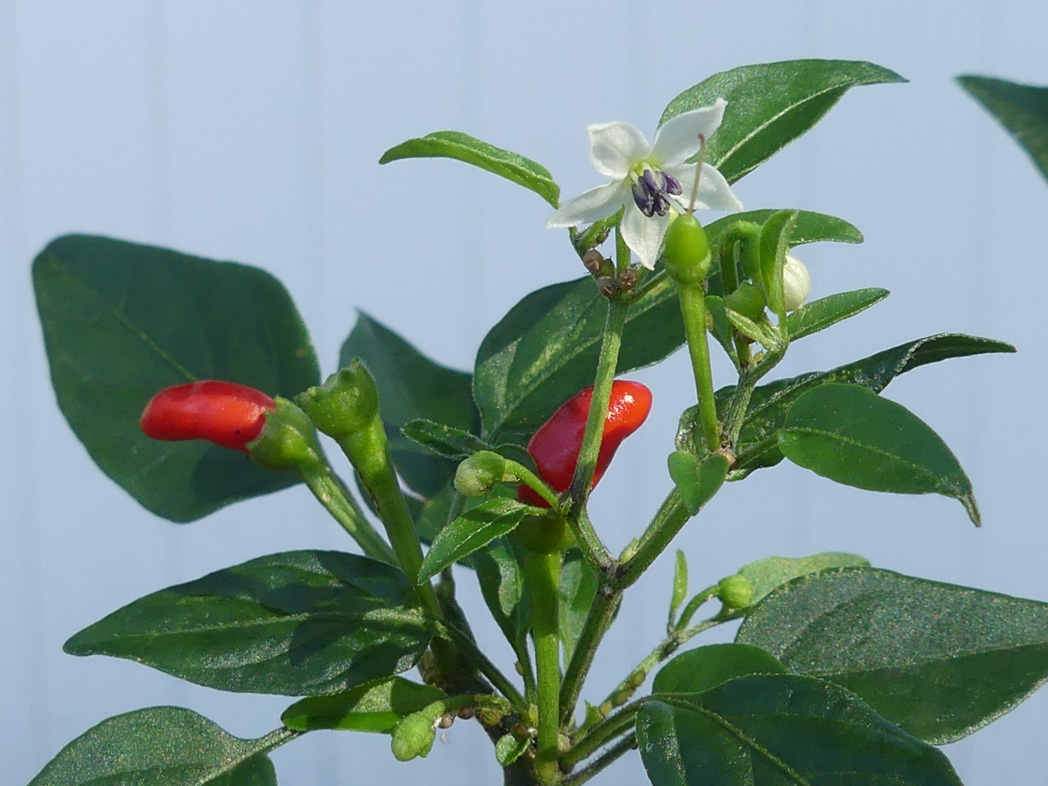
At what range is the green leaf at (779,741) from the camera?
26 cm

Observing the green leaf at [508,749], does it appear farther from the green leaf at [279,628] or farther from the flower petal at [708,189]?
the flower petal at [708,189]

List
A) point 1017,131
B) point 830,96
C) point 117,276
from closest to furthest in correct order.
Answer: point 1017,131 → point 830,96 → point 117,276

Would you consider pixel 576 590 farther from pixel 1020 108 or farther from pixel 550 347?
pixel 1020 108

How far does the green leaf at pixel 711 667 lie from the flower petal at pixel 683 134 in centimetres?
13

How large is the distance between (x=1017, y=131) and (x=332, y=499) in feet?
0.82

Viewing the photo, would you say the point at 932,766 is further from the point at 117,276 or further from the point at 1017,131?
the point at 117,276

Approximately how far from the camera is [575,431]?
34 cm

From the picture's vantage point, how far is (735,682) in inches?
11.6

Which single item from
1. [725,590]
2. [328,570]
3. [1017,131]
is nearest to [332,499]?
[328,570]

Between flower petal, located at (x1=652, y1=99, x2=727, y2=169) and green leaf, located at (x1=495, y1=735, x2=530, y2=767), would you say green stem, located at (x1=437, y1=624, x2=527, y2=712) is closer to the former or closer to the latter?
green leaf, located at (x1=495, y1=735, x2=530, y2=767)

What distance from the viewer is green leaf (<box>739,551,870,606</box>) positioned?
47cm

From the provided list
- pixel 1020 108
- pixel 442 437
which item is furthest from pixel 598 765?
pixel 1020 108

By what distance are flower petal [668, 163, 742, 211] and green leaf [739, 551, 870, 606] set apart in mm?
200

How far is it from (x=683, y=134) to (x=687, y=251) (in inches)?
2.3
